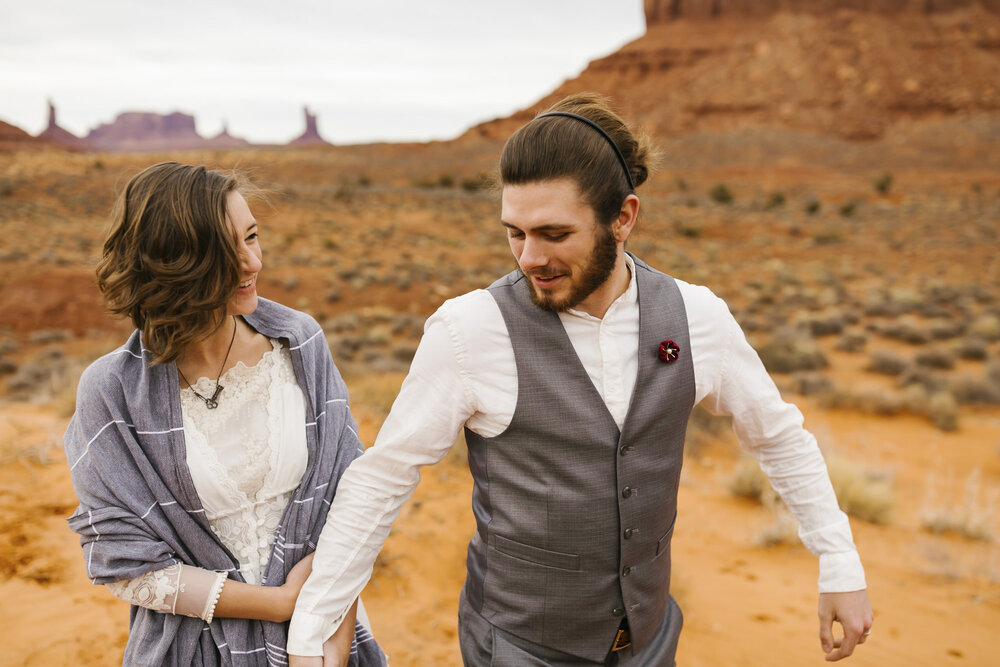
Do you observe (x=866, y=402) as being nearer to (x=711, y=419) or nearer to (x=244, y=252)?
(x=711, y=419)

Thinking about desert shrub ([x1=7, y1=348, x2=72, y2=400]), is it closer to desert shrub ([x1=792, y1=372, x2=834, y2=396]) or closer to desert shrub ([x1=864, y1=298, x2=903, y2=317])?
desert shrub ([x1=792, y1=372, x2=834, y2=396])

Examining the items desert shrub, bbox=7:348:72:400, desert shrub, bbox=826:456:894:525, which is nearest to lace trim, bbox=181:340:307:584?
desert shrub, bbox=826:456:894:525

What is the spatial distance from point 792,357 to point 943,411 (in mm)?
2159

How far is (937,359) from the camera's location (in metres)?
9.20

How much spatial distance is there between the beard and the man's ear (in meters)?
0.03

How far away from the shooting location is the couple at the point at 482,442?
161cm

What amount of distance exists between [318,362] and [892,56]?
69799 millimetres

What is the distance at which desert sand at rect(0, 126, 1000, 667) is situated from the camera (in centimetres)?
366

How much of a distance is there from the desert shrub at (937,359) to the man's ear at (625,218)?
9296 millimetres

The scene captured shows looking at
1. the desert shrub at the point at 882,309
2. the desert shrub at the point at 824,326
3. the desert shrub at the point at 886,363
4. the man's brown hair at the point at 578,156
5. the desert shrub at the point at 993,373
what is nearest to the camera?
the man's brown hair at the point at 578,156

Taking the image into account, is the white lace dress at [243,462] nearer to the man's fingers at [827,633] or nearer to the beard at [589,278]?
the beard at [589,278]

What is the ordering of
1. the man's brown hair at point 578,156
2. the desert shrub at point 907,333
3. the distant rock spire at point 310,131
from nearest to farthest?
the man's brown hair at point 578,156, the desert shrub at point 907,333, the distant rock spire at point 310,131

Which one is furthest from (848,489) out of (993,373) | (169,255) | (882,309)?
(882,309)

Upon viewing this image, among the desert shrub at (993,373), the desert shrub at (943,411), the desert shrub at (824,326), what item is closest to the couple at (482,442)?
the desert shrub at (943,411)
